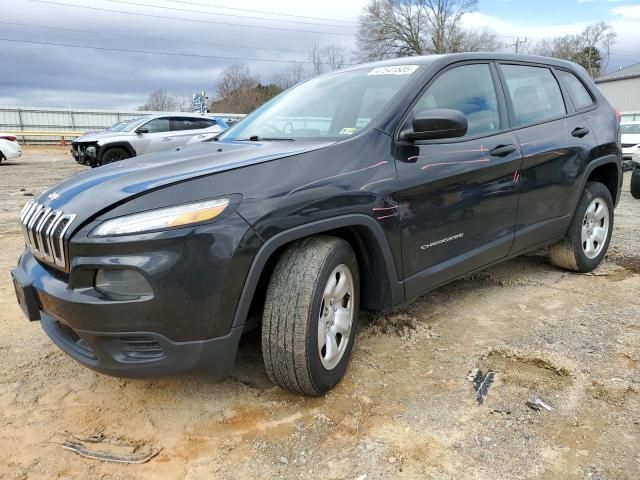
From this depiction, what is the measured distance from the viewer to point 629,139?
1512 cm

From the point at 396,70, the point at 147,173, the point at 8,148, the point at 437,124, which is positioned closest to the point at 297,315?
the point at 147,173

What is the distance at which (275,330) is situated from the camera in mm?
2336

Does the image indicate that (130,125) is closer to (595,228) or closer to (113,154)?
(113,154)

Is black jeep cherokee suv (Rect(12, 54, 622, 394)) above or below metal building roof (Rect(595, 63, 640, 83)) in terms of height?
below

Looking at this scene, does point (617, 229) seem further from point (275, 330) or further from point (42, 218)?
point (42, 218)

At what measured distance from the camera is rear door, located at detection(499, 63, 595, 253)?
11.9 feet

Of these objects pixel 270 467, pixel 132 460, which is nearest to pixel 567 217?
pixel 270 467

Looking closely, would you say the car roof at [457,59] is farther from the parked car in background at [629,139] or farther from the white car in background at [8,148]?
the white car in background at [8,148]

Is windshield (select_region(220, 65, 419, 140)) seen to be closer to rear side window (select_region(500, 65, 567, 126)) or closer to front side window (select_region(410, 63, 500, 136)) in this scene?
front side window (select_region(410, 63, 500, 136))

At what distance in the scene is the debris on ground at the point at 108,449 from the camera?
2.17m

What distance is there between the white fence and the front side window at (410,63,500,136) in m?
28.7

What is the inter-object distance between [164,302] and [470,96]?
2.33 metres

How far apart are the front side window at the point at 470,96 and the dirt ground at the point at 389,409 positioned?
1.26 m

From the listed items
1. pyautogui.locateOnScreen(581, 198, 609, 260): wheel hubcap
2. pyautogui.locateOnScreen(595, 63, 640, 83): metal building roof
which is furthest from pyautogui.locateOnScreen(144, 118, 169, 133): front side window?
pyautogui.locateOnScreen(595, 63, 640, 83): metal building roof
